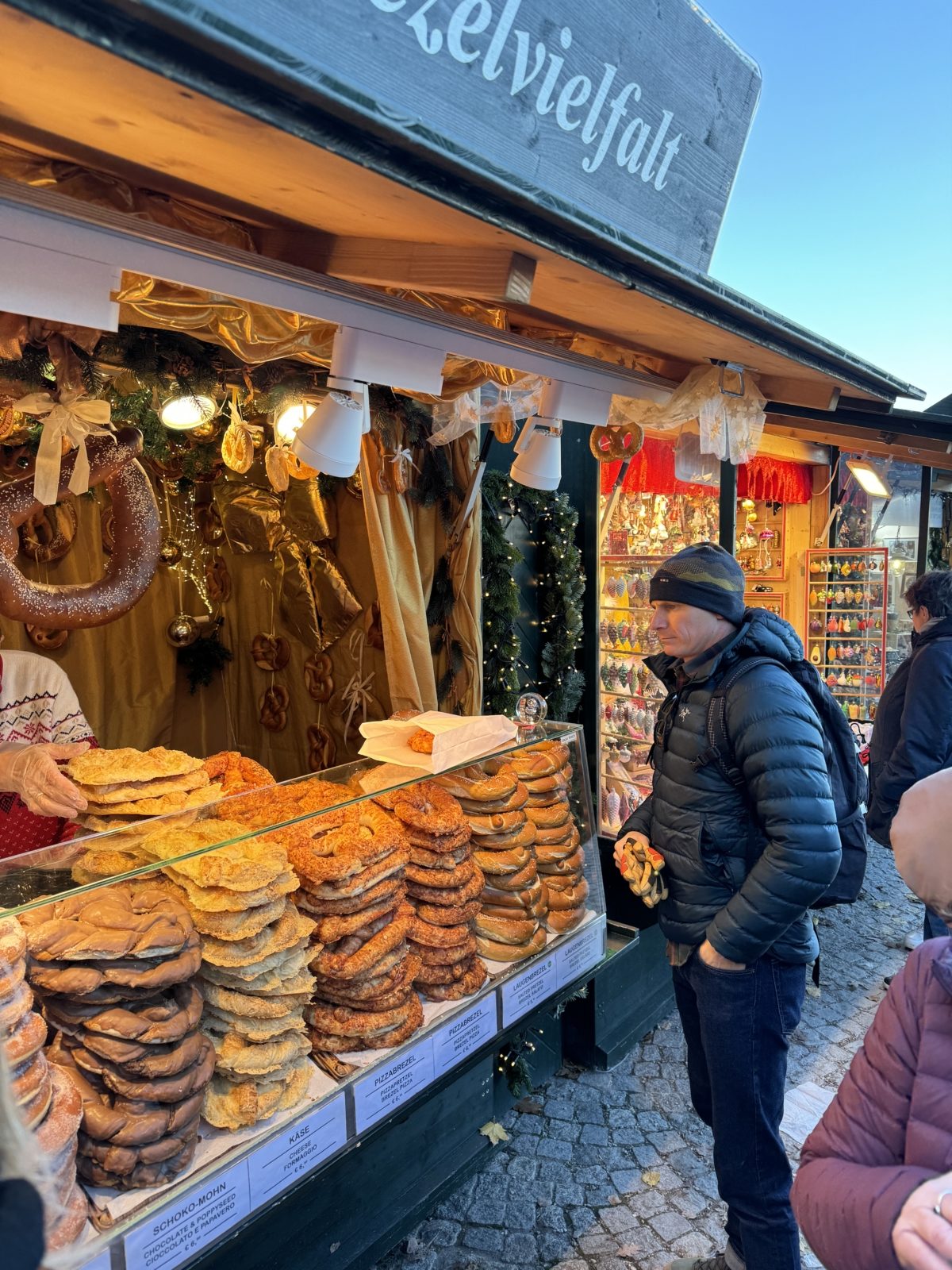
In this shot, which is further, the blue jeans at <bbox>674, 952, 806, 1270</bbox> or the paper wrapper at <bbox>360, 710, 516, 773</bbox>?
the paper wrapper at <bbox>360, 710, 516, 773</bbox>

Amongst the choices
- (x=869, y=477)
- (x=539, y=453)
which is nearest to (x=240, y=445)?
(x=539, y=453)

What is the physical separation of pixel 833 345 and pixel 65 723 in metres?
3.57

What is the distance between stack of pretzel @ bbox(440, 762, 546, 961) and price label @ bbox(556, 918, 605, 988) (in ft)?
0.46

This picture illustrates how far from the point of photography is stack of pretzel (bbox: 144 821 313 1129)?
6.68 feet

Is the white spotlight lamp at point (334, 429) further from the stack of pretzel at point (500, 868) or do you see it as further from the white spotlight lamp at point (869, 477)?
the white spotlight lamp at point (869, 477)

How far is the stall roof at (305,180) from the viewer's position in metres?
1.19

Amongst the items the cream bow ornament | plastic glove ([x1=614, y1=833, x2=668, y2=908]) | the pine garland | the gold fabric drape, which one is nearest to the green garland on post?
the pine garland

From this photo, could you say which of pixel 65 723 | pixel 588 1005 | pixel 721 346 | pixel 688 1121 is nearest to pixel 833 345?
pixel 721 346

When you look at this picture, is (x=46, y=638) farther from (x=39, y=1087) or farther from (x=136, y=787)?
(x=39, y=1087)

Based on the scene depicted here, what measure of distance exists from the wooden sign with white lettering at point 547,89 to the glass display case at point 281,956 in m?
1.64

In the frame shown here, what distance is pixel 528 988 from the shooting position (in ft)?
9.57

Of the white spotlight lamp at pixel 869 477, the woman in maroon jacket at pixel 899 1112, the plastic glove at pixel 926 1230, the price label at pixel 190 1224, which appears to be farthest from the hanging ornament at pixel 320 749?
the white spotlight lamp at pixel 869 477

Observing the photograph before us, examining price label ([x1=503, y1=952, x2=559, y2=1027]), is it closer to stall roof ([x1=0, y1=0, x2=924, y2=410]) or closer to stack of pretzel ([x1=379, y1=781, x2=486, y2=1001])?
stack of pretzel ([x1=379, y1=781, x2=486, y2=1001])

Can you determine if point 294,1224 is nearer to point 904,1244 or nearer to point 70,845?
point 70,845
